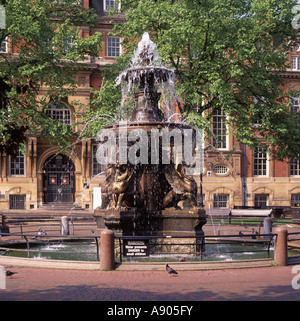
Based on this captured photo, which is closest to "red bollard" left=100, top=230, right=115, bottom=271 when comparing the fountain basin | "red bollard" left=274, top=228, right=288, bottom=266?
the fountain basin

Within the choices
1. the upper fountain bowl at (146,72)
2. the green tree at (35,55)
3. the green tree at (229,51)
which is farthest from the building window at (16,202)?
the upper fountain bowl at (146,72)

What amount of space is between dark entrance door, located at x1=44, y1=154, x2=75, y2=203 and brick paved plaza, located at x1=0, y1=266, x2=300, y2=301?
95.4ft

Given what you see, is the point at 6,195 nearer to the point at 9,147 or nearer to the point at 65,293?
the point at 65,293

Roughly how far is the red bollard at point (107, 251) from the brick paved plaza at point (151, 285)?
13.0 inches

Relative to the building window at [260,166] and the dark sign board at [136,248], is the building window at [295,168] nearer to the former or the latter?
the building window at [260,166]

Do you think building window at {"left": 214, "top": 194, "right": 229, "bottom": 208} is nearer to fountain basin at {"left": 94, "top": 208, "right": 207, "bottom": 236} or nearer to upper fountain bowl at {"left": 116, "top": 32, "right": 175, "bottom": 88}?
upper fountain bowl at {"left": 116, "top": 32, "right": 175, "bottom": 88}

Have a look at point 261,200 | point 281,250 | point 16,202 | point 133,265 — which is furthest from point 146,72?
point 261,200

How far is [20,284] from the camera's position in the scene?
1052 cm

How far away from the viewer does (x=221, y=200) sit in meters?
44.3

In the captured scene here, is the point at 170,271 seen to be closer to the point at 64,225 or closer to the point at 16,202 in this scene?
the point at 64,225

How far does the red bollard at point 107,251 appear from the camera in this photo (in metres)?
12.3

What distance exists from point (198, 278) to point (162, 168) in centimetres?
521

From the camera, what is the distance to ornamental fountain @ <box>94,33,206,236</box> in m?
15.2
